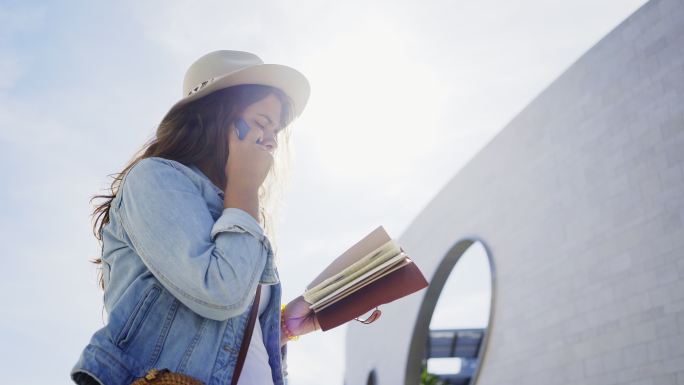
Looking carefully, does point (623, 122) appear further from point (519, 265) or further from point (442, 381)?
point (442, 381)

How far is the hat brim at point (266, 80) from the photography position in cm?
156

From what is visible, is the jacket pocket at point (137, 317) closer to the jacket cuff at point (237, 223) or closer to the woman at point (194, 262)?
the woman at point (194, 262)

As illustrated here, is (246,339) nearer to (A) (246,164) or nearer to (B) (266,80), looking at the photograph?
(A) (246,164)

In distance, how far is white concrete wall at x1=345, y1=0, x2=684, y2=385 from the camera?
8.00 metres

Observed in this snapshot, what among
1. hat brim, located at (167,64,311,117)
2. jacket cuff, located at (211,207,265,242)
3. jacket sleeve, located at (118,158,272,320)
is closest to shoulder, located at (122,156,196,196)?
jacket sleeve, located at (118,158,272,320)

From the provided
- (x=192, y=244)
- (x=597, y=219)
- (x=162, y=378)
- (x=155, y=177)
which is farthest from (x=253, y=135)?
(x=597, y=219)

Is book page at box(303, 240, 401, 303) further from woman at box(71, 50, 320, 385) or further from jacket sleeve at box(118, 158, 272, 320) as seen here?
jacket sleeve at box(118, 158, 272, 320)

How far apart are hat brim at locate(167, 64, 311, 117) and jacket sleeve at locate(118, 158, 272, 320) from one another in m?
0.32

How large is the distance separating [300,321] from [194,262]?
0.59m

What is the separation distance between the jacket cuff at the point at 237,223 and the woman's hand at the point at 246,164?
8 centimetres

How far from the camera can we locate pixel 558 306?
9711 millimetres

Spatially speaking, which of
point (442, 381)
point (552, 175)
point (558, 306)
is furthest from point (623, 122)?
point (442, 381)

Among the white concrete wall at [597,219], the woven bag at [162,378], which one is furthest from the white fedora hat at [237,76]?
the white concrete wall at [597,219]

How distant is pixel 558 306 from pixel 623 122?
2991 millimetres
